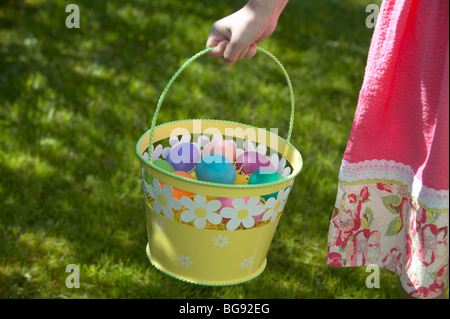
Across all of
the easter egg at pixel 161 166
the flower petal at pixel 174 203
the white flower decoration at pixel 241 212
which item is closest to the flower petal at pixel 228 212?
the white flower decoration at pixel 241 212

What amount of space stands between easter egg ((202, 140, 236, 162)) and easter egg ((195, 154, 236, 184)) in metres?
0.10

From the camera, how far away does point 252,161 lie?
1804 millimetres

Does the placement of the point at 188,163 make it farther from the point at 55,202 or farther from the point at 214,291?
the point at 55,202

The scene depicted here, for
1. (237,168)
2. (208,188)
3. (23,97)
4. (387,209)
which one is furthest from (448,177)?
(23,97)

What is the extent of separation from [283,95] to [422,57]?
2.05m

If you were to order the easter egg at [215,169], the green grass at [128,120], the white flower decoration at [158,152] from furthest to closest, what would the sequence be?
the green grass at [128,120]
the white flower decoration at [158,152]
the easter egg at [215,169]

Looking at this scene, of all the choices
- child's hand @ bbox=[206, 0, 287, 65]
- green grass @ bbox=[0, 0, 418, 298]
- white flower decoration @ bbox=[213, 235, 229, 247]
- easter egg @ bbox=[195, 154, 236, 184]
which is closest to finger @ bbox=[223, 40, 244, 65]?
child's hand @ bbox=[206, 0, 287, 65]

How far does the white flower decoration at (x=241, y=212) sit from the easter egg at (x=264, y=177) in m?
0.17

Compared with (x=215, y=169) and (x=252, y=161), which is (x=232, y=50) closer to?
(x=215, y=169)

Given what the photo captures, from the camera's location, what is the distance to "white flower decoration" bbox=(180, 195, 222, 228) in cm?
145

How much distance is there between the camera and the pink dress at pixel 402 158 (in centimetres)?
139

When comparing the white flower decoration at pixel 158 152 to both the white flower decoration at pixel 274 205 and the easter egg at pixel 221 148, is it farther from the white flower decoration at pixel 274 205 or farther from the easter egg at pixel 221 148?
the white flower decoration at pixel 274 205

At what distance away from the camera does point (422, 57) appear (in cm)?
142

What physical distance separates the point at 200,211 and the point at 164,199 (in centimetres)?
10
